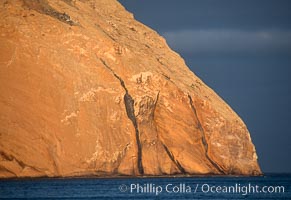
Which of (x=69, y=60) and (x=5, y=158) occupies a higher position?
(x=69, y=60)

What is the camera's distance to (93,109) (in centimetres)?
13450

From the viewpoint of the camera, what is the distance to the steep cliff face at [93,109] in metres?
132

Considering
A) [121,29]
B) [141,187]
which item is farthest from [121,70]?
[141,187]

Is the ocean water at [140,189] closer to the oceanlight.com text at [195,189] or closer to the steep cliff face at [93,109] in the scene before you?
the oceanlight.com text at [195,189]

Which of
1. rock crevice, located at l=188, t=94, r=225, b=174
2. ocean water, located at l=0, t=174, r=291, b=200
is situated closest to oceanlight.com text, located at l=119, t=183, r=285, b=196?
ocean water, located at l=0, t=174, r=291, b=200

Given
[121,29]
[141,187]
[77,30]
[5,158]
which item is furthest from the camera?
[121,29]

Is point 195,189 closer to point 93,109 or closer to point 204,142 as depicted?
point 93,109

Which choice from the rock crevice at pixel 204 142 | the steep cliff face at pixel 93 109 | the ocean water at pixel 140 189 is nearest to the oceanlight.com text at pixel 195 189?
the ocean water at pixel 140 189

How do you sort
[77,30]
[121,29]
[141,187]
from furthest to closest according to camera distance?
[121,29]
[77,30]
[141,187]

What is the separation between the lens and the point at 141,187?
114m

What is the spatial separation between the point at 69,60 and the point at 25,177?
595 inches

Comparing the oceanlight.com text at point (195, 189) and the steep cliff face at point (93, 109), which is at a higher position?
the steep cliff face at point (93, 109)

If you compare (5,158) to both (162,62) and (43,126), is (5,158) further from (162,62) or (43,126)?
(162,62)

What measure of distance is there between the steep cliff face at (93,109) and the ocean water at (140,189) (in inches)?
125
